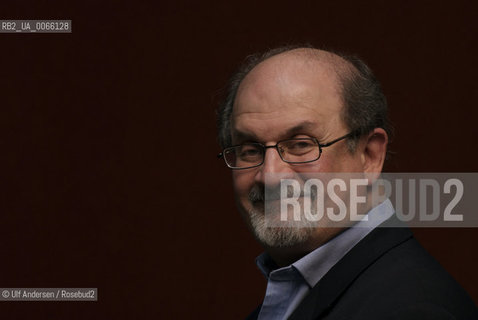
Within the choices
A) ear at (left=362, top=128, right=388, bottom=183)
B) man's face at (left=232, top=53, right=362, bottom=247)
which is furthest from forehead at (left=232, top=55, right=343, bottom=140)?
ear at (left=362, top=128, right=388, bottom=183)

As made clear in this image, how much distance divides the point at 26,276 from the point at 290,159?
5.12 feet

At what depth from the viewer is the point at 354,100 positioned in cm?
181

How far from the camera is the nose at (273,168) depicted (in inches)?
65.8

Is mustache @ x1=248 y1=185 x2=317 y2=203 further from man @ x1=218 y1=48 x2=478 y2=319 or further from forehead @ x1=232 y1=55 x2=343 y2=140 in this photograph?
forehead @ x1=232 y1=55 x2=343 y2=140

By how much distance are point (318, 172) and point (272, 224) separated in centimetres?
16

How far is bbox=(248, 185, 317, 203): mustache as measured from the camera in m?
1.66

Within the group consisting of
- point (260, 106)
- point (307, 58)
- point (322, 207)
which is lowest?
point (322, 207)

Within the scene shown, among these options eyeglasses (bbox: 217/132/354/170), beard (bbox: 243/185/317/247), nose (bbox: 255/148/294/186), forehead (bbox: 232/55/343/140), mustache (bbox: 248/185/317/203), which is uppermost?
forehead (bbox: 232/55/343/140)

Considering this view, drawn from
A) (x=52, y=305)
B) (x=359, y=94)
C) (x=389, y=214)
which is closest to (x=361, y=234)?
(x=389, y=214)

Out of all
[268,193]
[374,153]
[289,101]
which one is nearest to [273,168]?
[268,193]

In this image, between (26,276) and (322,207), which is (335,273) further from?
(26,276)

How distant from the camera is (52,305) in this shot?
285cm

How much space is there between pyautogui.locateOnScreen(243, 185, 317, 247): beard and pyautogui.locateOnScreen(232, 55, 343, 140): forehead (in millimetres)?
134

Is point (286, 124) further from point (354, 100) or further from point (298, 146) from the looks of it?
point (354, 100)
